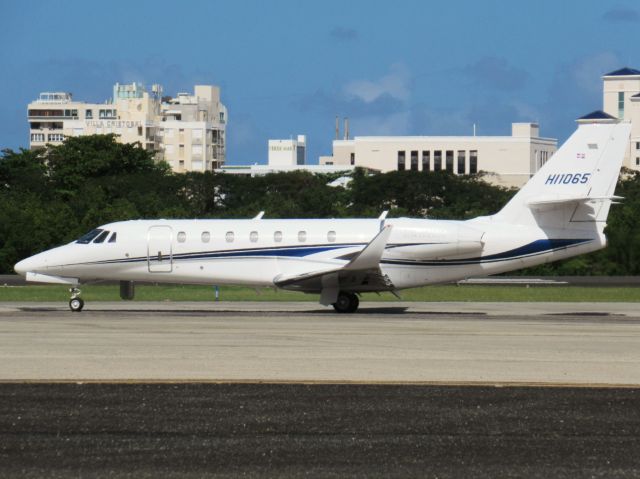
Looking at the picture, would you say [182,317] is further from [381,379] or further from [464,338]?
[381,379]

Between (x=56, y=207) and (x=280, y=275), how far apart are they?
51.5 m

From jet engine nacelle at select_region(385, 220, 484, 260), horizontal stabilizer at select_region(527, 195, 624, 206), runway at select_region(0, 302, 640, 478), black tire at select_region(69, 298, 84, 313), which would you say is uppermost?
horizontal stabilizer at select_region(527, 195, 624, 206)

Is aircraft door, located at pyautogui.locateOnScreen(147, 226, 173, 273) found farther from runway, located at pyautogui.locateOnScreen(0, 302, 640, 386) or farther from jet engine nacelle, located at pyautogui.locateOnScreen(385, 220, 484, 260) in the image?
jet engine nacelle, located at pyautogui.locateOnScreen(385, 220, 484, 260)

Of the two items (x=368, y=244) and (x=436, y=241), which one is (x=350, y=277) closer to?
(x=368, y=244)

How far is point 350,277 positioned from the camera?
37156 millimetres

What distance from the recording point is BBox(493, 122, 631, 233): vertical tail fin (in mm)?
36625

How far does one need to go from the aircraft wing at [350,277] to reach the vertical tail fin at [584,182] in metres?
4.32

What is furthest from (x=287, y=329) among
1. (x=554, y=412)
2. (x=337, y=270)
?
(x=554, y=412)

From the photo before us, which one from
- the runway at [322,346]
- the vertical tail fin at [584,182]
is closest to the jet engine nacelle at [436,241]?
the vertical tail fin at [584,182]

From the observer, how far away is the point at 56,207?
86250 mm

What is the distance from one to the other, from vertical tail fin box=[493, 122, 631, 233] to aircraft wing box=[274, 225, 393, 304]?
14.2ft

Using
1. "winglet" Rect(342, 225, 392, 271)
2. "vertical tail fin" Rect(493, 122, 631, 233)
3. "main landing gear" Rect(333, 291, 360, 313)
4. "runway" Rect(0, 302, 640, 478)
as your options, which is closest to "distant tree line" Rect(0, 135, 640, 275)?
"vertical tail fin" Rect(493, 122, 631, 233)

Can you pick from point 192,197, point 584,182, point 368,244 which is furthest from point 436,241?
point 192,197

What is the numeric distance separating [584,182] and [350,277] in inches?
274
